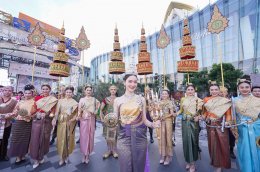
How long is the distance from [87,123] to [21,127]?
63.1 inches

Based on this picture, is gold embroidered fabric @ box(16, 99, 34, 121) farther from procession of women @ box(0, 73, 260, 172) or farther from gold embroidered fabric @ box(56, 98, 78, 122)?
gold embroidered fabric @ box(56, 98, 78, 122)

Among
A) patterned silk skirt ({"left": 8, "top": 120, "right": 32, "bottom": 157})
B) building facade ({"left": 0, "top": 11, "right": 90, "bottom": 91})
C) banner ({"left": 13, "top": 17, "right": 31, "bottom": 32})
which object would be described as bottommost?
patterned silk skirt ({"left": 8, "top": 120, "right": 32, "bottom": 157})

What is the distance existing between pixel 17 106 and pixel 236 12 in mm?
29601

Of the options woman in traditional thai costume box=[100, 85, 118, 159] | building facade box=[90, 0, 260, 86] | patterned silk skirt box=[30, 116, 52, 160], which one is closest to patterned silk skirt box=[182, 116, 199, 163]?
woman in traditional thai costume box=[100, 85, 118, 159]

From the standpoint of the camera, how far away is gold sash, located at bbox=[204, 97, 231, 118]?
302 centimetres

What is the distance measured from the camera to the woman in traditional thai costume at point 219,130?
297cm

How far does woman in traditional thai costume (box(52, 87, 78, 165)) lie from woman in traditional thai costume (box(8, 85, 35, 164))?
717mm

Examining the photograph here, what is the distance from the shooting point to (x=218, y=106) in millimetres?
3088

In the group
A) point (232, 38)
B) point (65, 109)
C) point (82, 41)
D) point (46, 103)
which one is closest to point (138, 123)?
point (65, 109)

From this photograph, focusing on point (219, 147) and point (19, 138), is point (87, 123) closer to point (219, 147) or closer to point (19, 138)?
point (19, 138)

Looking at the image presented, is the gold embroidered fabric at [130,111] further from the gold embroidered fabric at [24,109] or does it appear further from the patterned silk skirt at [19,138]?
the patterned silk skirt at [19,138]

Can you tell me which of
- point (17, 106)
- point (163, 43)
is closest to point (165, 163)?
point (17, 106)

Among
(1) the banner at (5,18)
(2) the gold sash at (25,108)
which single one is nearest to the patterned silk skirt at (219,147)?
(2) the gold sash at (25,108)

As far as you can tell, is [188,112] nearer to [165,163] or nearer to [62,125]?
[165,163]
